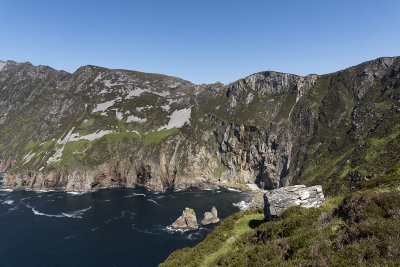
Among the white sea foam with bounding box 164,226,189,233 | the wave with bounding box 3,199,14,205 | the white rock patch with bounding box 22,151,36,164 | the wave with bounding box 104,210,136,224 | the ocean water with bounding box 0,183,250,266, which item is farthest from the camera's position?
the white rock patch with bounding box 22,151,36,164

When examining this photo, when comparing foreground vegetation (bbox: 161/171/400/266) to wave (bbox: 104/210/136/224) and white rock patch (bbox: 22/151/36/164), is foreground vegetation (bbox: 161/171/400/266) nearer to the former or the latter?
wave (bbox: 104/210/136/224)

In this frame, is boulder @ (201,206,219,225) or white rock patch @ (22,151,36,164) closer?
boulder @ (201,206,219,225)

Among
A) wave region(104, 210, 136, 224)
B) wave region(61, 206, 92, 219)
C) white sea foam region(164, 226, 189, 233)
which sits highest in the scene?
wave region(61, 206, 92, 219)

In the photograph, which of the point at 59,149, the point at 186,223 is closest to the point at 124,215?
the point at 186,223

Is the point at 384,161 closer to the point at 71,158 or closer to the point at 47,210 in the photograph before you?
the point at 47,210

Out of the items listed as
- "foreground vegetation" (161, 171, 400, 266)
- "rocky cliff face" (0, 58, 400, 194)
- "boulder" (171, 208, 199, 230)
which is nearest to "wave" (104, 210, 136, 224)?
"boulder" (171, 208, 199, 230)

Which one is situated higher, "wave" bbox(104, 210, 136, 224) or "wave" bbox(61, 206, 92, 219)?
"wave" bbox(61, 206, 92, 219)

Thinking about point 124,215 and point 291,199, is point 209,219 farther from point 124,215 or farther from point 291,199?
point 291,199

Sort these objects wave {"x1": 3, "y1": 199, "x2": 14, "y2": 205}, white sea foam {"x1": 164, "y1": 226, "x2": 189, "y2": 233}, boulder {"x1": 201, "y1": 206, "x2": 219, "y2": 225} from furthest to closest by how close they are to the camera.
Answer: wave {"x1": 3, "y1": 199, "x2": 14, "y2": 205} < boulder {"x1": 201, "y1": 206, "x2": 219, "y2": 225} < white sea foam {"x1": 164, "y1": 226, "x2": 189, "y2": 233}
